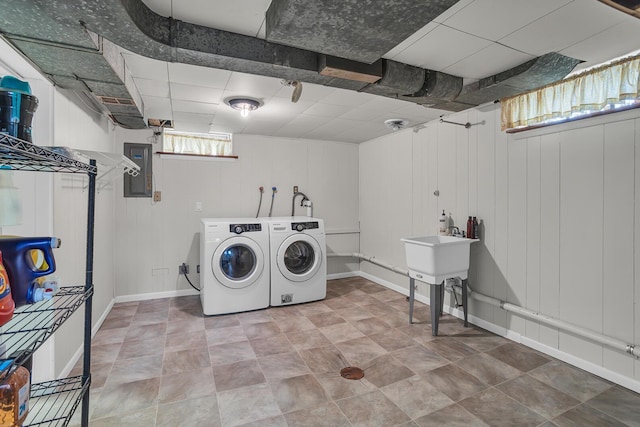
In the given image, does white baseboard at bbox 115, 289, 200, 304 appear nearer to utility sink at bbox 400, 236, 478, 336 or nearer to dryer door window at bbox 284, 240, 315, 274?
dryer door window at bbox 284, 240, 315, 274

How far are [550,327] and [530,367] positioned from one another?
0.40 m

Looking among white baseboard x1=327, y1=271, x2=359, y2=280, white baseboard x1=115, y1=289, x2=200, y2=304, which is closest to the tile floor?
white baseboard x1=115, y1=289, x2=200, y2=304

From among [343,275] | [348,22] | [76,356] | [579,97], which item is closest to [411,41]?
[348,22]

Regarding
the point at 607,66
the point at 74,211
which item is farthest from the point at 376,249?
the point at 74,211

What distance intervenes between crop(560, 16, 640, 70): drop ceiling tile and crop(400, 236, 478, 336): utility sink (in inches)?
61.3

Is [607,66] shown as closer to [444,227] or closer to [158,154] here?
[444,227]

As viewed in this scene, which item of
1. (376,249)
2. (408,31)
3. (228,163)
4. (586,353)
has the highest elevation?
(408,31)

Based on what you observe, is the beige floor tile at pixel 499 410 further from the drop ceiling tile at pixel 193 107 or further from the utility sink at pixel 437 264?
the drop ceiling tile at pixel 193 107

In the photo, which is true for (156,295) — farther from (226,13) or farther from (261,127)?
(226,13)

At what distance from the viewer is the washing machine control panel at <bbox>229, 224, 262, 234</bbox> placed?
11.2ft

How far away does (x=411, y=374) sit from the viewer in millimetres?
2240

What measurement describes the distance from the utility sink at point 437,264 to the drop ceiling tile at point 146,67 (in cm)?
243

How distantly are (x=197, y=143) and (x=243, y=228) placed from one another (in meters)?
1.52

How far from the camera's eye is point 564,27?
1.72 m
